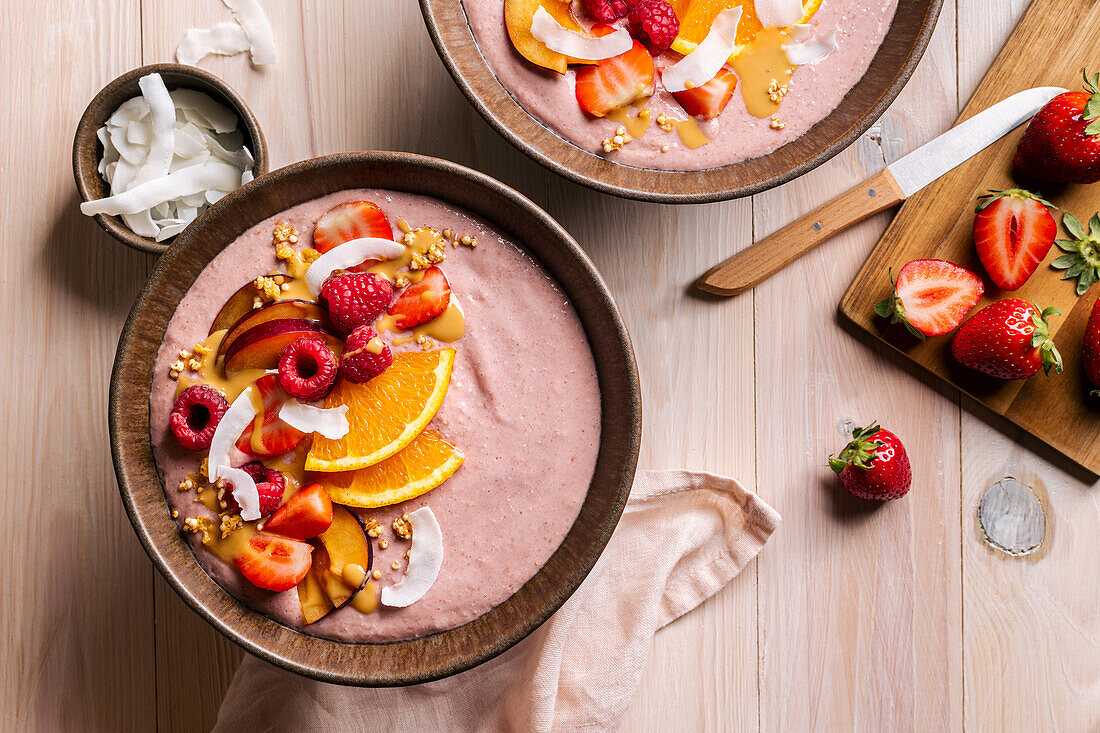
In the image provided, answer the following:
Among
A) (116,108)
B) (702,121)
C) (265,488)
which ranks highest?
(702,121)

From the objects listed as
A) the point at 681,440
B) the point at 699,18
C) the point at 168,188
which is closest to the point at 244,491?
the point at 168,188

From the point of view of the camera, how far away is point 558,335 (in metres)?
1.70

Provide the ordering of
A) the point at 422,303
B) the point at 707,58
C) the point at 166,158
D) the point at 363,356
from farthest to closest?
the point at 166,158, the point at 707,58, the point at 422,303, the point at 363,356

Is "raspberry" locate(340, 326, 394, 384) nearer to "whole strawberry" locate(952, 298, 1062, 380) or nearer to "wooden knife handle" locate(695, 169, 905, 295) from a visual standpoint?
"wooden knife handle" locate(695, 169, 905, 295)

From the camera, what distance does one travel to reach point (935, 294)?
197 centimetres

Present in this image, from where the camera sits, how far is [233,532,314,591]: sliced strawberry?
1592mm

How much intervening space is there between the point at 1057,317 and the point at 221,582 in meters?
1.93

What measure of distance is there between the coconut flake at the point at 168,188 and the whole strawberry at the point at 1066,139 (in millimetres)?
1794

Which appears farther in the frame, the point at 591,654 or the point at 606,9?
the point at 591,654

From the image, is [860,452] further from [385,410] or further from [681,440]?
[385,410]

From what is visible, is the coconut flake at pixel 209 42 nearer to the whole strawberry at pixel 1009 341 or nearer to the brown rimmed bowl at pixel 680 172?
the brown rimmed bowl at pixel 680 172

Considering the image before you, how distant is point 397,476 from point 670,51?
103cm

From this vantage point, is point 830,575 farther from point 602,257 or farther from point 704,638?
point 602,257

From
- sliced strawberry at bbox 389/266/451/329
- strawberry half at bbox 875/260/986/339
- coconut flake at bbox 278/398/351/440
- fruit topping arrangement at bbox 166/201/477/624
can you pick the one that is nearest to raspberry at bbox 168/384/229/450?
fruit topping arrangement at bbox 166/201/477/624
